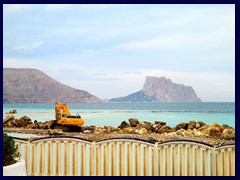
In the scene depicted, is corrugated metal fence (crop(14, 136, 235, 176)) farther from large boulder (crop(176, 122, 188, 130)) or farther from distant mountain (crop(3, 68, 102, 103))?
distant mountain (crop(3, 68, 102, 103))

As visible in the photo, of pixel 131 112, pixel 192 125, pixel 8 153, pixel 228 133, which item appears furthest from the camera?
pixel 131 112

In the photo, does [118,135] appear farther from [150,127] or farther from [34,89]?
[34,89]

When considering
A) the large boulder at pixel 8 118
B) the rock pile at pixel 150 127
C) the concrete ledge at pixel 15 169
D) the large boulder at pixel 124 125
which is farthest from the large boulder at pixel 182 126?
the large boulder at pixel 8 118

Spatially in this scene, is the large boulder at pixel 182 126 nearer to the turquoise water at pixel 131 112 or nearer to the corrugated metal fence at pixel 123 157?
the turquoise water at pixel 131 112

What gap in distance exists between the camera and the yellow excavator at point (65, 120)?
4230mm

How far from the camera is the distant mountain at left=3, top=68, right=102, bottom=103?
4168 millimetres

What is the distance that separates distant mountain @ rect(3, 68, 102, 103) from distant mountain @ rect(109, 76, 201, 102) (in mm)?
473

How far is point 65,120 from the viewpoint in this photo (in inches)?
167

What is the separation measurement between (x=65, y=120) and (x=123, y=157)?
0.87 meters

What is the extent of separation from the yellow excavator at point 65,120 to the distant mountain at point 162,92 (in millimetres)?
517

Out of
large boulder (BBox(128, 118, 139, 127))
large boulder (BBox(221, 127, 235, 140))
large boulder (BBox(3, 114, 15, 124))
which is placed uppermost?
large boulder (BBox(3, 114, 15, 124))

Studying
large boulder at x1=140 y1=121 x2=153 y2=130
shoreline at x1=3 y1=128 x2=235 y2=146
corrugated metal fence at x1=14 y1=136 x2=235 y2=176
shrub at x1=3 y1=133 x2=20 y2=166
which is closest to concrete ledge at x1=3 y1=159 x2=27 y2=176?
shrub at x1=3 y1=133 x2=20 y2=166

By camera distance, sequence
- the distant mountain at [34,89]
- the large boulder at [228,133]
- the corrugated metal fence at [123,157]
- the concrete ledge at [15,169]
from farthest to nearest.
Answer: the distant mountain at [34,89]
the large boulder at [228,133]
the corrugated metal fence at [123,157]
the concrete ledge at [15,169]

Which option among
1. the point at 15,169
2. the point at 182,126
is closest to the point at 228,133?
the point at 182,126
